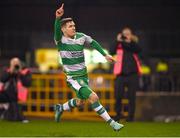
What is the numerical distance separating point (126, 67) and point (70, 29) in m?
4.48

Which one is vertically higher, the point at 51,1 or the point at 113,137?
the point at 51,1

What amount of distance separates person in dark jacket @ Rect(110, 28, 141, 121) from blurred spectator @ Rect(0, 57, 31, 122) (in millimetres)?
2298

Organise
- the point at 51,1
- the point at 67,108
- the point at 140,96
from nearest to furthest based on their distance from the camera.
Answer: the point at 67,108
the point at 140,96
the point at 51,1

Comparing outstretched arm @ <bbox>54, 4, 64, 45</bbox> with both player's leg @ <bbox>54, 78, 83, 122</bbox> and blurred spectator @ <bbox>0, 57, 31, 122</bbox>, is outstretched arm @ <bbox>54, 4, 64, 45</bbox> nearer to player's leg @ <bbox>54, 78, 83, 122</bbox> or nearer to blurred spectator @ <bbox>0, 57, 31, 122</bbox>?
player's leg @ <bbox>54, 78, 83, 122</bbox>

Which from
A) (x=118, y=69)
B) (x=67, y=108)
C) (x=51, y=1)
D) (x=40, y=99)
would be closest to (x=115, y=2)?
(x=51, y=1)

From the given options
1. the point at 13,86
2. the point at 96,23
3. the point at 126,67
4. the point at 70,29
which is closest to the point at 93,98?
the point at 70,29

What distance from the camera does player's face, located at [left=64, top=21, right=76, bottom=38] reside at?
1356 cm

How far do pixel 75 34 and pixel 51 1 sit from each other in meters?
20.3

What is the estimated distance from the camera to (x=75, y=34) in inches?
537

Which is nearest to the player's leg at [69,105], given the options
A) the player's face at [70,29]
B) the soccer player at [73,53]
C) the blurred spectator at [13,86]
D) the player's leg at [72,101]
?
the player's leg at [72,101]

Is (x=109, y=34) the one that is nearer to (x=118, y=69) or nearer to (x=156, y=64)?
(x=156, y=64)

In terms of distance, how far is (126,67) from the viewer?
58.6ft

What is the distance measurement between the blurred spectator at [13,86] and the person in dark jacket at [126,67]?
7.54 feet

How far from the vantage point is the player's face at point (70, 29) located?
13.6 metres
